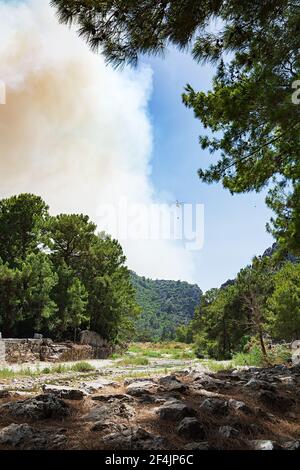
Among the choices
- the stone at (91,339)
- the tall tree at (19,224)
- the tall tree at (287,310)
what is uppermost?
the tall tree at (19,224)

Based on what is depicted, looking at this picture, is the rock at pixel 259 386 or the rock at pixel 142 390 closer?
the rock at pixel 142 390

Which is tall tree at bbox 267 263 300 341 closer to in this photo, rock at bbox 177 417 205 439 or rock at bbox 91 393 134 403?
rock at bbox 91 393 134 403

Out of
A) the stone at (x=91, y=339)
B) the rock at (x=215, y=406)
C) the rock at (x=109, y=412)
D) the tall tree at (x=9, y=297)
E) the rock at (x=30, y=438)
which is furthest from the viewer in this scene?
the stone at (x=91, y=339)

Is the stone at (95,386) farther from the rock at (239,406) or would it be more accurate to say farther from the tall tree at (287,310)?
the tall tree at (287,310)

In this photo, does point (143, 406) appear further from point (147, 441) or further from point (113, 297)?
point (113, 297)

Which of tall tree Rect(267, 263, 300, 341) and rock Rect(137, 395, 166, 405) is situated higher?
tall tree Rect(267, 263, 300, 341)

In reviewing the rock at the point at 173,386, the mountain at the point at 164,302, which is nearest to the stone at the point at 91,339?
the rock at the point at 173,386

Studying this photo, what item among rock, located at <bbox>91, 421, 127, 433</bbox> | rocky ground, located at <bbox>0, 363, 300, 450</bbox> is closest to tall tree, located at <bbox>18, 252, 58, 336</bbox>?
rocky ground, located at <bbox>0, 363, 300, 450</bbox>

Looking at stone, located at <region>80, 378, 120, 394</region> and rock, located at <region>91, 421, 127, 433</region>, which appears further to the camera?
stone, located at <region>80, 378, 120, 394</region>

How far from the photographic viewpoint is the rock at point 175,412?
4.65 meters

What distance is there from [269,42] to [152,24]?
191cm

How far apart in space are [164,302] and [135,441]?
165139 millimetres

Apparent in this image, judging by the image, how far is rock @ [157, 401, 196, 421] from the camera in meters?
4.65

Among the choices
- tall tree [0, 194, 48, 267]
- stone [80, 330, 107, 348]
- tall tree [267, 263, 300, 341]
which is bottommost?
stone [80, 330, 107, 348]
